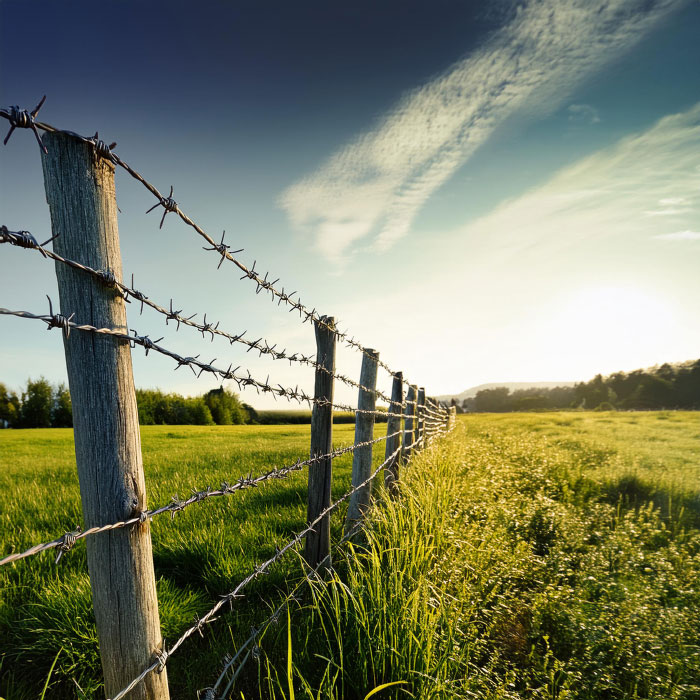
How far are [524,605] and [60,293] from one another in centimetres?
335

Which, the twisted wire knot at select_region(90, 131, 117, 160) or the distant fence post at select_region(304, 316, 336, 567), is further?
the distant fence post at select_region(304, 316, 336, 567)

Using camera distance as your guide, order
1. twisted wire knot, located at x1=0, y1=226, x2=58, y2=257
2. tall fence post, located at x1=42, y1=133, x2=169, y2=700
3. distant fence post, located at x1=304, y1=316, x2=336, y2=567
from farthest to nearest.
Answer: distant fence post, located at x1=304, y1=316, x2=336, y2=567 → tall fence post, located at x1=42, y1=133, x2=169, y2=700 → twisted wire knot, located at x1=0, y1=226, x2=58, y2=257

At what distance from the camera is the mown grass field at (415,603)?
6.50ft

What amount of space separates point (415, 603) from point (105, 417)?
5.64ft

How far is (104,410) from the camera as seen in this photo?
3.32ft

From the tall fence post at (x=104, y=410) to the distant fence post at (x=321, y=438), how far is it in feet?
4.92

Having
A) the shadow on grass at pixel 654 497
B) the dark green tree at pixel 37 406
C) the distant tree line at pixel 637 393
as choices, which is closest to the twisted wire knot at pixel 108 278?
the shadow on grass at pixel 654 497

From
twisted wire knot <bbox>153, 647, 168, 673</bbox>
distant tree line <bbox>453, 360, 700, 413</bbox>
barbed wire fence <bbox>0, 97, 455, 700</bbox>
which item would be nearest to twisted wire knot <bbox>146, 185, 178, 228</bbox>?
barbed wire fence <bbox>0, 97, 455, 700</bbox>

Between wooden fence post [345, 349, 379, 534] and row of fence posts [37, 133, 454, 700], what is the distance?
2.48 m

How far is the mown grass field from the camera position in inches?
78.0

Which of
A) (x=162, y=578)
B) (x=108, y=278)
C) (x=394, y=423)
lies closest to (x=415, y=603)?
(x=162, y=578)

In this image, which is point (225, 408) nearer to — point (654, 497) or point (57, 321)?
point (654, 497)

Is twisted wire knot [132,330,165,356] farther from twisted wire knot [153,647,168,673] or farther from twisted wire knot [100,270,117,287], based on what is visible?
twisted wire knot [153,647,168,673]

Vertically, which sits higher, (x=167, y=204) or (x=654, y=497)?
(x=167, y=204)
